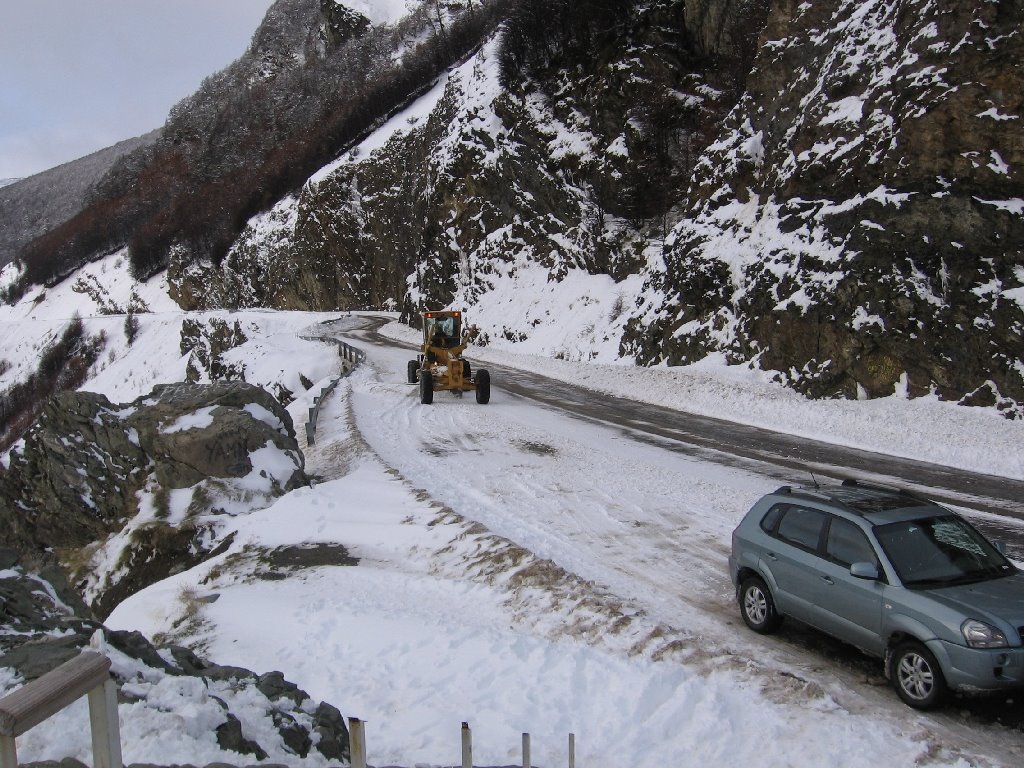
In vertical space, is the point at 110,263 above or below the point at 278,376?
above

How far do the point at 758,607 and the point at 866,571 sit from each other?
4.68 ft

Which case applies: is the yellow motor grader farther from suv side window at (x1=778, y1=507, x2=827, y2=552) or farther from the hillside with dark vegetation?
the hillside with dark vegetation

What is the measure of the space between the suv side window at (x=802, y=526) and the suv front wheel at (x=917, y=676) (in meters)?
1.15

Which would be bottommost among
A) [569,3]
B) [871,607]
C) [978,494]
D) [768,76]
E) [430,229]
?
[978,494]

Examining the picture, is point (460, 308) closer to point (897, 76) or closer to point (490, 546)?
point (897, 76)

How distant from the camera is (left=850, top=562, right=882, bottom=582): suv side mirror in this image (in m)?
5.71

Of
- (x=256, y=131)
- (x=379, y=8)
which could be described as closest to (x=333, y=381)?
(x=256, y=131)

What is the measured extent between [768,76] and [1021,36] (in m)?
8.68

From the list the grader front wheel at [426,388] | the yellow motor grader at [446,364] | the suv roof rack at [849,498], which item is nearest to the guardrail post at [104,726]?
the suv roof rack at [849,498]

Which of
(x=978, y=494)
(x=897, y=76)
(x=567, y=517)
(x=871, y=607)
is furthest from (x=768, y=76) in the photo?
(x=871, y=607)

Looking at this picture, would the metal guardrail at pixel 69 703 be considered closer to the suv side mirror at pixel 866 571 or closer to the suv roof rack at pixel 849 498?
the suv side mirror at pixel 866 571

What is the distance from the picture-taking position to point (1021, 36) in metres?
16.8

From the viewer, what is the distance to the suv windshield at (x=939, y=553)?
5.72 meters

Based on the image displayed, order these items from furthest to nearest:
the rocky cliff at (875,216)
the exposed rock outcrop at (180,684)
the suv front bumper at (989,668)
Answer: the rocky cliff at (875,216) < the suv front bumper at (989,668) < the exposed rock outcrop at (180,684)
